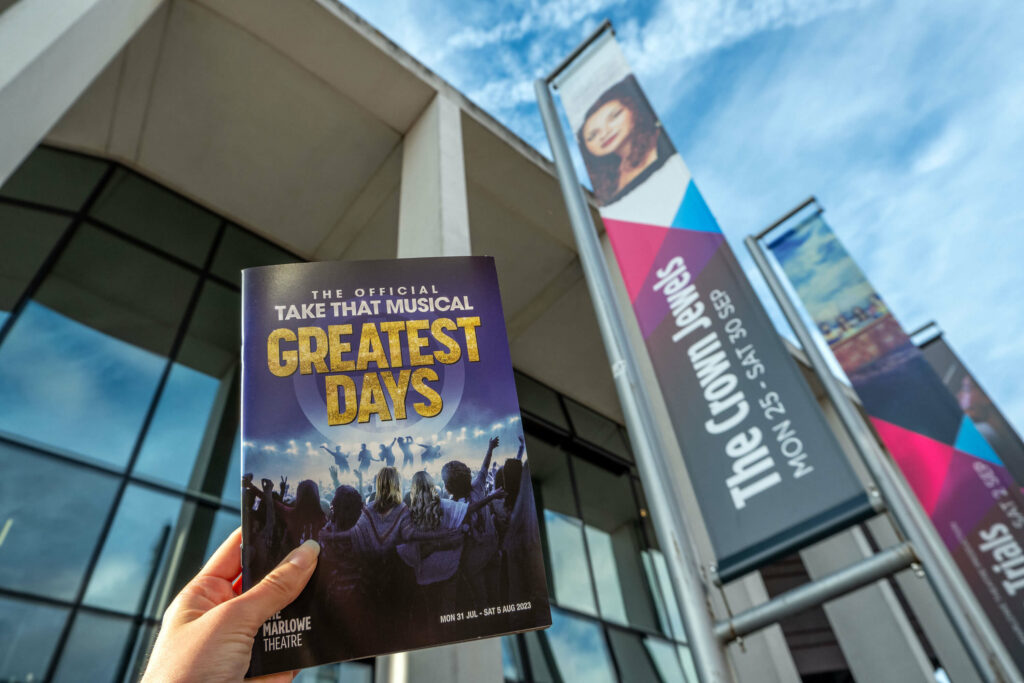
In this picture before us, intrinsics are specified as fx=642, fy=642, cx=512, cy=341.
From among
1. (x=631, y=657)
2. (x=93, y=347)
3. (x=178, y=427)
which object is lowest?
(x=631, y=657)

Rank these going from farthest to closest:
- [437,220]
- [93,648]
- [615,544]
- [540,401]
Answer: [540,401], [615,544], [437,220], [93,648]

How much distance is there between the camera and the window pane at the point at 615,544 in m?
8.59

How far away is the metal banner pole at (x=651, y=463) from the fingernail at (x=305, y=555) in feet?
4.84

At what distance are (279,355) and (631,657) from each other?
7.88 meters

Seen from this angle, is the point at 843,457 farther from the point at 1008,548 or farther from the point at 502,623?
the point at 1008,548

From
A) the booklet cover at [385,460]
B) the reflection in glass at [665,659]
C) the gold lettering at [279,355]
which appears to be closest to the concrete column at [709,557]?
the reflection in glass at [665,659]

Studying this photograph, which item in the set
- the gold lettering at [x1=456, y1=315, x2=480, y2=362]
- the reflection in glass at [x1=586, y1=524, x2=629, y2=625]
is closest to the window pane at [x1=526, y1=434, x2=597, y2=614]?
the reflection in glass at [x1=586, y1=524, x2=629, y2=625]

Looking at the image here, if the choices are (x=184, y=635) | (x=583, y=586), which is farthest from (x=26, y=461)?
(x=583, y=586)

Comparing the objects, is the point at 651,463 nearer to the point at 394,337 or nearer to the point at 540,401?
the point at 394,337

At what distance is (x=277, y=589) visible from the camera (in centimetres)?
123

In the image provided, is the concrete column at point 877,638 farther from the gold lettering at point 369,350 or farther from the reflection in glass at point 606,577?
the gold lettering at point 369,350

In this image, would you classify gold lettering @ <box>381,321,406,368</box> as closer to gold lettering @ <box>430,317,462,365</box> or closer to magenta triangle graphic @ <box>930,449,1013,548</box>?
gold lettering @ <box>430,317,462,365</box>

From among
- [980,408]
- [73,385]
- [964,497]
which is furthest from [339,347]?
[980,408]

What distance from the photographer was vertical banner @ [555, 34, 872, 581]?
2879mm
